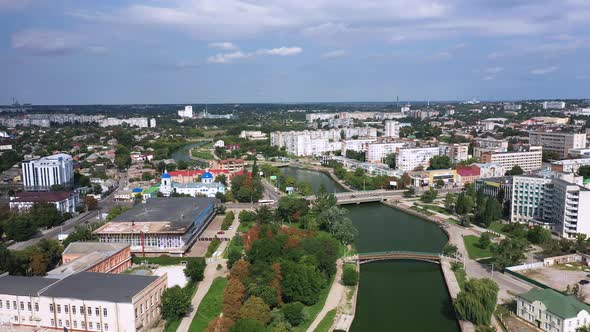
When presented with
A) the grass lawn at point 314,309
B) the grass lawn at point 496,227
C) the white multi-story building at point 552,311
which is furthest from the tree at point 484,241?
the grass lawn at point 314,309

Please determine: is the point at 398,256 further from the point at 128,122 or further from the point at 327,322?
the point at 128,122

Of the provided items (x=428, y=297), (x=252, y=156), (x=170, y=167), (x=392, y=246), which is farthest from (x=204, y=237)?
(x=252, y=156)

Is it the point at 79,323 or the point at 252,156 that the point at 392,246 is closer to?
the point at 79,323

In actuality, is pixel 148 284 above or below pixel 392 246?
above

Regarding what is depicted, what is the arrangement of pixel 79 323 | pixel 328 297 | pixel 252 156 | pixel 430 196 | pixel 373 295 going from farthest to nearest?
1. pixel 252 156
2. pixel 430 196
3. pixel 373 295
4. pixel 328 297
5. pixel 79 323

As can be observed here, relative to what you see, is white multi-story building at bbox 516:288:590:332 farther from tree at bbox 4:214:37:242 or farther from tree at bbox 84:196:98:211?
tree at bbox 84:196:98:211

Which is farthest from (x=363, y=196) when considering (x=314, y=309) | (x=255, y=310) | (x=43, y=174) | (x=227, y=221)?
(x=43, y=174)

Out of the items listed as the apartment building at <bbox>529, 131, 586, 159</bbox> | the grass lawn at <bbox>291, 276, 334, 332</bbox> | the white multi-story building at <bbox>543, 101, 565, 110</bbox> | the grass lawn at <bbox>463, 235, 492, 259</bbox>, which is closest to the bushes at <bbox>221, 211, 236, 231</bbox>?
the grass lawn at <bbox>291, 276, 334, 332</bbox>
